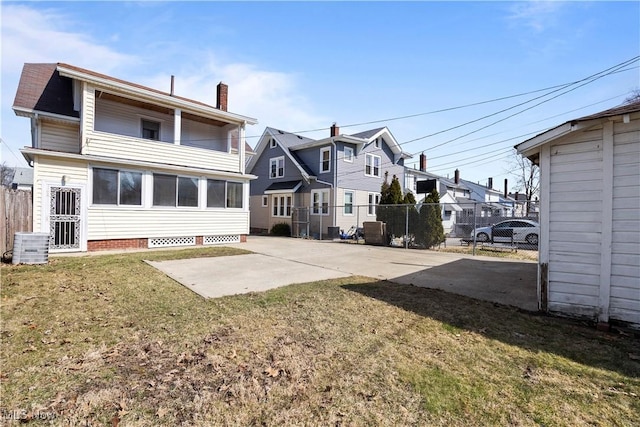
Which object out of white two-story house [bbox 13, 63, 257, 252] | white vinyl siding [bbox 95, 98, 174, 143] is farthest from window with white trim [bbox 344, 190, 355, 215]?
white vinyl siding [bbox 95, 98, 174, 143]

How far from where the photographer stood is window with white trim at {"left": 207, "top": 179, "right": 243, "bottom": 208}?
14227mm

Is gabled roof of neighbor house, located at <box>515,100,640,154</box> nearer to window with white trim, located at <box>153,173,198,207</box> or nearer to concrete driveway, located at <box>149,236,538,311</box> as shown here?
concrete driveway, located at <box>149,236,538,311</box>

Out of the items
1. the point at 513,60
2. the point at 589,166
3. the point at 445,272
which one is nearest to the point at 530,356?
the point at 589,166

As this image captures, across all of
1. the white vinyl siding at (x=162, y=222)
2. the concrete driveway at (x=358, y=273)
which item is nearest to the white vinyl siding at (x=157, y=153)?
the white vinyl siding at (x=162, y=222)

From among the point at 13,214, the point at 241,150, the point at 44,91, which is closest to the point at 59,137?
the point at 44,91

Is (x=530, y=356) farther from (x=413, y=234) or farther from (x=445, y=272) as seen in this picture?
(x=413, y=234)

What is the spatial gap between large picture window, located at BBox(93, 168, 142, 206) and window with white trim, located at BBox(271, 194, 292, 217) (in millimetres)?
11516

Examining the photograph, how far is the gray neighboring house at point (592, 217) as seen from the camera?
4.46 m

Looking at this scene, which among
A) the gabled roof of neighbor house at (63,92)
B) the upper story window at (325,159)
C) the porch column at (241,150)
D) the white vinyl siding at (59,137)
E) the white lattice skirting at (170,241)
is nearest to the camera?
the gabled roof of neighbor house at (63,92)

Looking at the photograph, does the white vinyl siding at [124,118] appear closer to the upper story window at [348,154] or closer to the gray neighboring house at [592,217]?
the upper story window at [348,154]

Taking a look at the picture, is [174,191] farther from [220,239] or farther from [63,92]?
[63,92]

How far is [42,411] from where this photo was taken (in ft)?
7.77

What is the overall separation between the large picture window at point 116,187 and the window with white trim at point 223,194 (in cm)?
290

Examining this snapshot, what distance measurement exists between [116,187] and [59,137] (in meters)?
3.28
